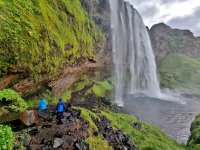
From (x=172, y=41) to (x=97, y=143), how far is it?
10023 centimetres

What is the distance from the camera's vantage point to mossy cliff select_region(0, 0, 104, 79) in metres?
13.7

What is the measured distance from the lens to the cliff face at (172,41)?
9609 centimetres

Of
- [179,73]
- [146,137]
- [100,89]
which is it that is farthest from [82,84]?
[179,73]

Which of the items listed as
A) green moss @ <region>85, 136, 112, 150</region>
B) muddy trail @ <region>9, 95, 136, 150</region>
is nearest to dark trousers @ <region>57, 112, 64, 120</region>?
muddy trail @ <region>9, 95, 136, 150</region>

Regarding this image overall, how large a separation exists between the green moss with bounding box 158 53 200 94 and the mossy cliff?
172 feet

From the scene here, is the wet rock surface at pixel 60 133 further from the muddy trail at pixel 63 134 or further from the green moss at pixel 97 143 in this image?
the green moss at pixel 97 143

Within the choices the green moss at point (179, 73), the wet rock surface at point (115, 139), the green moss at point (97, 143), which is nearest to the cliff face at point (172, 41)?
the green moss at point (179, 73)

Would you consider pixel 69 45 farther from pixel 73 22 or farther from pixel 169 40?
pixel 169 40

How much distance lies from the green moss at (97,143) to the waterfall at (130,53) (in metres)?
33.9

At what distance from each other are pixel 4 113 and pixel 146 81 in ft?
178

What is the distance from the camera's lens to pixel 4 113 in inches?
450

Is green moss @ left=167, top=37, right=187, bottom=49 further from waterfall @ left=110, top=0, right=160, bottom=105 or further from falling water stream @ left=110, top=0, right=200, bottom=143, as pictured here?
waterfall @ left=110, top=0, right=160, bottom=105

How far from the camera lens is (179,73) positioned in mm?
80125

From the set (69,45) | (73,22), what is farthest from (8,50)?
(73,22)
